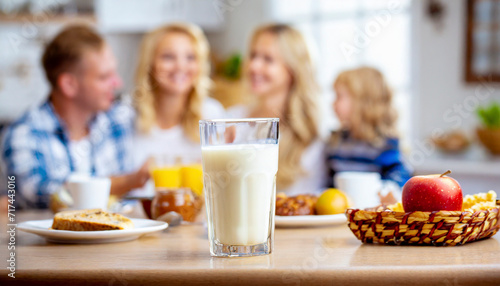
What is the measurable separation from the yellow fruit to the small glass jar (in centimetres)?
28

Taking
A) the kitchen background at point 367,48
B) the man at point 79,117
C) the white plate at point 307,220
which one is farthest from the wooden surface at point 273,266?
the kitchen background at point 367,48

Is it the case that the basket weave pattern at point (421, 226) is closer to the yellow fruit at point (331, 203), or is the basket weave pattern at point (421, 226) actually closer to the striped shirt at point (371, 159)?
the yellow fruit at point (331, 203)

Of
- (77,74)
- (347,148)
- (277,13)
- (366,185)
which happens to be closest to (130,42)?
(277,13)

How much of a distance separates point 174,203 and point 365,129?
54.1 inches

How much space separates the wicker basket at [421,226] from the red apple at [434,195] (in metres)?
0.05

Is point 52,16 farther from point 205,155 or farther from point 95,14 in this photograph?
point 205,155

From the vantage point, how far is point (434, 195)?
101 cm

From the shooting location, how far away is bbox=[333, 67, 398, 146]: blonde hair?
2568mm

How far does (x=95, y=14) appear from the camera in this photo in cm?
455

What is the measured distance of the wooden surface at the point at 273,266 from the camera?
83 centimetres

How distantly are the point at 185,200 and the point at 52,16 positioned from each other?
3.56m

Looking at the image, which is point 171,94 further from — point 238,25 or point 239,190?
point 239,190

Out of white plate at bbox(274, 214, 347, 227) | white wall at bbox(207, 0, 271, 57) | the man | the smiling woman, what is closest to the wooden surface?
white plate at bbox(274, 214, 347, 227)

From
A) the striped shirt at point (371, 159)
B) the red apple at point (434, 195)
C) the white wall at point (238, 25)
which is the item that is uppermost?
the white wall at point (238, 25)
